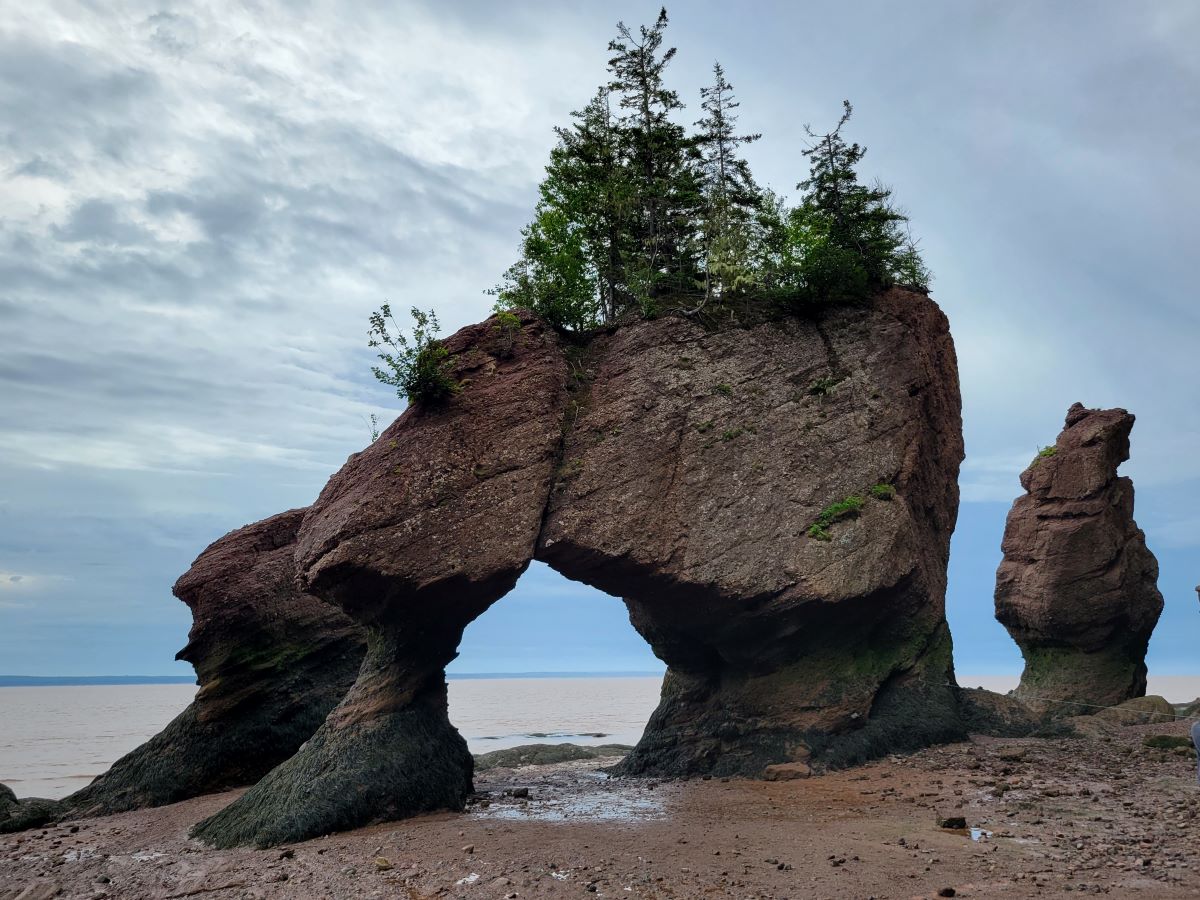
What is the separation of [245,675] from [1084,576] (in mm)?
27768

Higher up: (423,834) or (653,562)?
(653,562)

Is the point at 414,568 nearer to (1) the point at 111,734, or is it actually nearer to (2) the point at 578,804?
(2) the point at 578,804

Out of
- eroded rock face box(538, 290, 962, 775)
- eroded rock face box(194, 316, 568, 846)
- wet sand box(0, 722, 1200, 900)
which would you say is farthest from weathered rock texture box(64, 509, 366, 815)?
eroded rock face box(538, 290, 962, 775)

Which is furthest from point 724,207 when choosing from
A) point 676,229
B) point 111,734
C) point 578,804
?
point 111,734

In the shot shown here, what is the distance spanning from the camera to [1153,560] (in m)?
33.7

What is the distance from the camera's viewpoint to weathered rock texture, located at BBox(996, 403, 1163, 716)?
1258 inches

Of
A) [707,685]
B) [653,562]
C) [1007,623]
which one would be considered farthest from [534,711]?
[653,562]

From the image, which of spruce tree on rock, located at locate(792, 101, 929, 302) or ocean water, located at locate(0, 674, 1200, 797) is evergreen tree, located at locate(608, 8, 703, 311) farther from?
ocean water, located at locate(0, 674, 1200, 797)

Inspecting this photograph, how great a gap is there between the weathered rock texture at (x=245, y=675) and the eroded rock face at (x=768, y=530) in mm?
8504

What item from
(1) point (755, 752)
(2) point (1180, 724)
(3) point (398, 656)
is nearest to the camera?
(3) point (398, 656)

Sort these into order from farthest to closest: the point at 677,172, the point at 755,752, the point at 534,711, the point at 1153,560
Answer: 1. the point at 534,711
2. the point at 1153,560
3. the point at 677,172
4. the point at 755,752

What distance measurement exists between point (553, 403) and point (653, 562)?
14.2ft

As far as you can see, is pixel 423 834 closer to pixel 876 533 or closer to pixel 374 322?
pixel 374 322

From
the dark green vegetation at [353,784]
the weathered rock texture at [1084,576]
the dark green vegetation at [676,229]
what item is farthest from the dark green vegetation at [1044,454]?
the dark green vegetation at [353,784]
